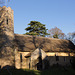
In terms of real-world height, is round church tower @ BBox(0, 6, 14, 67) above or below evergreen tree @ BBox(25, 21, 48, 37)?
below

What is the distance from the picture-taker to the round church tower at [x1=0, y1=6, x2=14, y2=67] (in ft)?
63.2

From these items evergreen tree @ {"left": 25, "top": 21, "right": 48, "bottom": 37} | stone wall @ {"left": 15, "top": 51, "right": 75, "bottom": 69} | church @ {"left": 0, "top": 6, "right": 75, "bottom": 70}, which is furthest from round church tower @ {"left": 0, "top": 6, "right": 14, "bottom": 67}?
evergreen tree @ {"left": 25, "top": 21, "right": 48, "bottom": 37}

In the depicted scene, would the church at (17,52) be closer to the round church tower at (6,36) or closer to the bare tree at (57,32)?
the round church tower at (6,36)

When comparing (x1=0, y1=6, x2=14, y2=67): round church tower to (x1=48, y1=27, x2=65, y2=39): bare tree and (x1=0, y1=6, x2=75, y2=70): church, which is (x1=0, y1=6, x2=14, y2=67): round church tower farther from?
(x1=48, y1=27, x2=65, y2=39): bare tree

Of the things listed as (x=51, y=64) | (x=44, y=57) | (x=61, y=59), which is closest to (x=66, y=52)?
(x=61, y=59)

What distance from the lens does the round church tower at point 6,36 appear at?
19.2m

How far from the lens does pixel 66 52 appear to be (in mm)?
27172

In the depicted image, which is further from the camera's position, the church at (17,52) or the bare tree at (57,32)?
the bare tree at (57,32)

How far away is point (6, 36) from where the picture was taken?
20.7m

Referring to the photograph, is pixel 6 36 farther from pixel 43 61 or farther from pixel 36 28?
pixel 36 28

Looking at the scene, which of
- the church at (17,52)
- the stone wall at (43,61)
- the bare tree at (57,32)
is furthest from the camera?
the bare tree at (57,32)

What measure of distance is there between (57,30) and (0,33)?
31403 millimetres

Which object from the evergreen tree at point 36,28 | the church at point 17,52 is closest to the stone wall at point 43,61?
the church at point 17,52

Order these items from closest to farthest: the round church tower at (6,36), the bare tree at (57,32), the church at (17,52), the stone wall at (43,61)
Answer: the round church tower at (6,36)
the church at (17,52)
the stone wall at (43,61)
the bare tree at (57,32)
